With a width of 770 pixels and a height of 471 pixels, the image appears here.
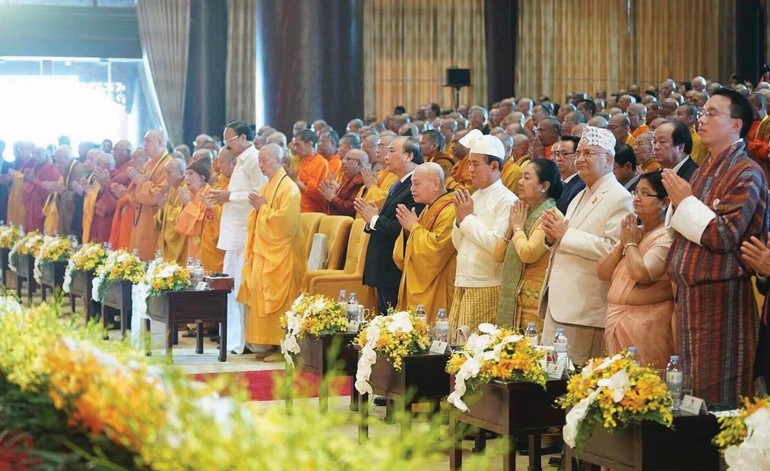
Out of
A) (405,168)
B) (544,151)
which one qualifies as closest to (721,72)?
(544,151)

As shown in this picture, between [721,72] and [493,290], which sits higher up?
[721,72]

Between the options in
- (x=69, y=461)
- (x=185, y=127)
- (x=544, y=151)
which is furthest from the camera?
(x=185, y=127)

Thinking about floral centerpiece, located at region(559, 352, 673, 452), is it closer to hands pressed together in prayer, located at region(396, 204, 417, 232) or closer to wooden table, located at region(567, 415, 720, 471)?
wooden table, located at region(567, 415, 720, 471)

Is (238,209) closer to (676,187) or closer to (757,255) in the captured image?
(676,187)

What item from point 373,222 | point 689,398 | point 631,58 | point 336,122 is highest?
point 631,58

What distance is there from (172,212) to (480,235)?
4.65 meters

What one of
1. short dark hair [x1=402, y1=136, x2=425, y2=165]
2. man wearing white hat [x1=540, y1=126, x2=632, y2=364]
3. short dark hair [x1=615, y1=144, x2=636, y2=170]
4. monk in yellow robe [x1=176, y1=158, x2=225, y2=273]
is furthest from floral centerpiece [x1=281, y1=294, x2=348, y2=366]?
monk in yellow robe [x1=176, y1=158, x2=225, y2=273]

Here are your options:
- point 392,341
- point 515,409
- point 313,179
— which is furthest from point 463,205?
point 313,179

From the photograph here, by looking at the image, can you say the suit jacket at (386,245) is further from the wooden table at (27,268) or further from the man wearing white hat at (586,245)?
the wooden table at (27,268)

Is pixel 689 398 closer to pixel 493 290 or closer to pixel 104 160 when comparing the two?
pixel 493 290

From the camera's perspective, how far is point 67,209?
1274 cm

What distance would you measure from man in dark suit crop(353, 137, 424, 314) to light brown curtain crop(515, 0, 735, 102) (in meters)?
12.4

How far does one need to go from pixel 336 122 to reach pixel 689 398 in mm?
8197

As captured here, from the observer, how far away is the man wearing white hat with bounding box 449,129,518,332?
Answer: 237 inches
